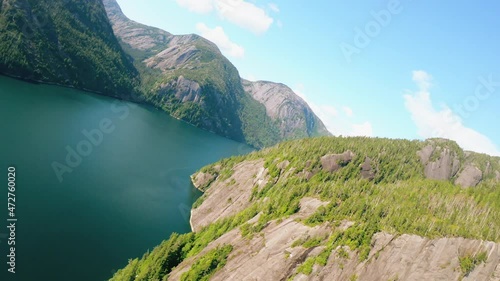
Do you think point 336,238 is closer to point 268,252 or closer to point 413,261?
point 413,261

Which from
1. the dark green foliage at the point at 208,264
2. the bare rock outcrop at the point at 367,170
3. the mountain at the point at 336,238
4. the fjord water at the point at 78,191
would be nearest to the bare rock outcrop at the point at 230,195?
the mountain at the point at 336,238

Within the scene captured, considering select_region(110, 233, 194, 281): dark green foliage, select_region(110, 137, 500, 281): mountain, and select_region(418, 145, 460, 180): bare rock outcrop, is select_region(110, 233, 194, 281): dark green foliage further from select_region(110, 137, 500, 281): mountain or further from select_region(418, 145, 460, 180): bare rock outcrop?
select_region(418, 145, 460, 180): bare rock outcrop

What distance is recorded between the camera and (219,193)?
125 meters

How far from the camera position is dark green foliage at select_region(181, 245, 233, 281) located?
62250 millimetres

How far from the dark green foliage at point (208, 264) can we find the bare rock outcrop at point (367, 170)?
3299 inches

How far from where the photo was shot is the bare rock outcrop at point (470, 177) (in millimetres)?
148375

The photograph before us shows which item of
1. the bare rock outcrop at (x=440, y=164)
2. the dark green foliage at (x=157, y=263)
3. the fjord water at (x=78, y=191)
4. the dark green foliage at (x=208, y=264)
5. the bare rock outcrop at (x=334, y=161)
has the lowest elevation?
the fjord water at (x=78, y=191)

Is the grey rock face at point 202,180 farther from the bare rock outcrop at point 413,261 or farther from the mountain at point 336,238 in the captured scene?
the bare rock outcrop at point 413,261

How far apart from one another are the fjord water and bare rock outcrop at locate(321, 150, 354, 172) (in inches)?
2348

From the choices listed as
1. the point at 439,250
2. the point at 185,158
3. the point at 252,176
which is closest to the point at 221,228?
the point at 252,176

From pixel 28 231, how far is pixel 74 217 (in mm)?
13905

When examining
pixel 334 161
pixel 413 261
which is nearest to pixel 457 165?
pixel 334 161

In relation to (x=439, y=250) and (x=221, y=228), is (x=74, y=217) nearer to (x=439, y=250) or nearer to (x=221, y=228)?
(x=221, y=228)

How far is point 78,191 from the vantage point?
3679 inches
